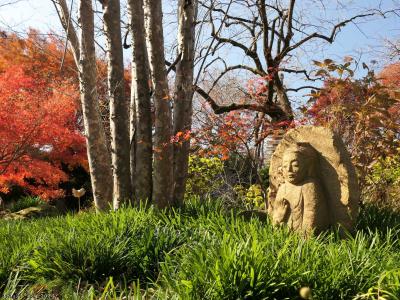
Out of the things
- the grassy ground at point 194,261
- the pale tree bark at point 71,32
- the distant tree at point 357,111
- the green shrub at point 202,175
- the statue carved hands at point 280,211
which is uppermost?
the pale tree bark at point 71,32

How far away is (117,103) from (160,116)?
77 centimetres

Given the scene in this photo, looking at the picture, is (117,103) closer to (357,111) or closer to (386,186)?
(357,111)

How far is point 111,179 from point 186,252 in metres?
2.70

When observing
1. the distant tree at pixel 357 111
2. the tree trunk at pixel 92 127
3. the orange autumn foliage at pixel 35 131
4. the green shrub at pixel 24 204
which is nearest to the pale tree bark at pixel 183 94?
the tree trunk at pixel 92 127

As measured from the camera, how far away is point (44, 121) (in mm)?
9375

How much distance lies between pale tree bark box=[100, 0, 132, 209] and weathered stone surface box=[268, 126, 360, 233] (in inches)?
94.7

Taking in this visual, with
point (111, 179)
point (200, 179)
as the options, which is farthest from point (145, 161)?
point (200, 179)

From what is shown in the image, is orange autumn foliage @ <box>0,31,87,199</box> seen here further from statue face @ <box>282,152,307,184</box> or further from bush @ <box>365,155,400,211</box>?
bush @ <box>365,155,400,211</box>

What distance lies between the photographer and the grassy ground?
7.91 ft

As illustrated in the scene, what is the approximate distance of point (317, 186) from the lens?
3.86 meters

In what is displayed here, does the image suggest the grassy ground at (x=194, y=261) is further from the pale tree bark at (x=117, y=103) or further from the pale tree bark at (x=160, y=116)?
the pale tree bark at (x=117, y=103)

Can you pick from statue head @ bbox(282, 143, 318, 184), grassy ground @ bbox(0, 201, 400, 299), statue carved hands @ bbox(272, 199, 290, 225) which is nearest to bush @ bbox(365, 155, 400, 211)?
grassy ground @ bbox(0, 201, 400, 299)

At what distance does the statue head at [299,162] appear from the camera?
12.5ft

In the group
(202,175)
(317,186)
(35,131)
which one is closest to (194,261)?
(317,186)
